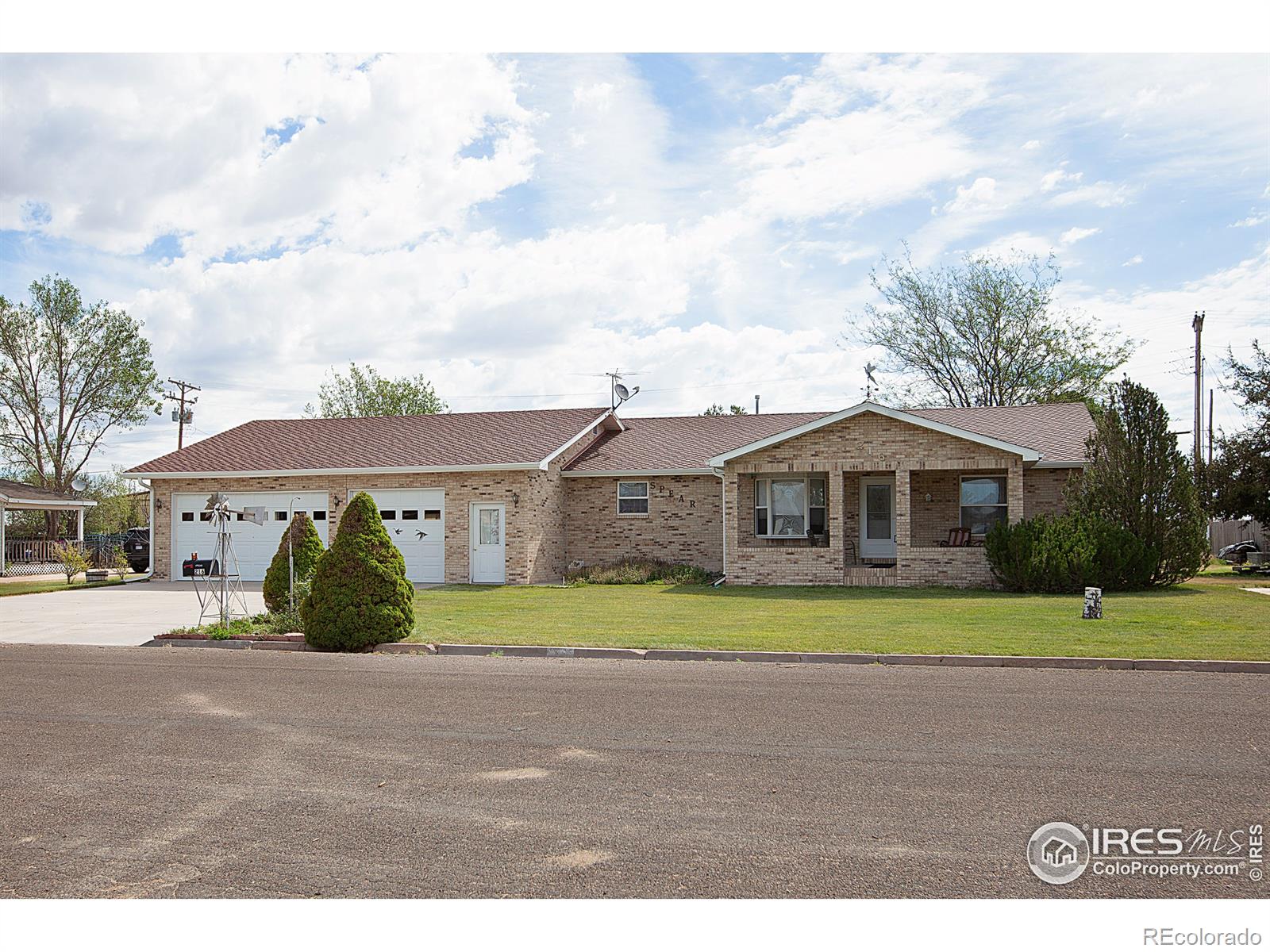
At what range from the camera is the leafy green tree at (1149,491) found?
20.4m

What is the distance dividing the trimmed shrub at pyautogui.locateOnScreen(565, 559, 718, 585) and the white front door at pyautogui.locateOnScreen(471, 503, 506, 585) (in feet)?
5.88

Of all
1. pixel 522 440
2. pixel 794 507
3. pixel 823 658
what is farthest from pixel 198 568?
pixel 823 658

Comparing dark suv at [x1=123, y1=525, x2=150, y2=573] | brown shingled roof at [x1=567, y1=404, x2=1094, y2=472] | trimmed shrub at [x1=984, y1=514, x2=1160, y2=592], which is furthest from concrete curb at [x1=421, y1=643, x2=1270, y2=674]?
dark suv at [x1=123, y1=525, x2=150, y2=573]

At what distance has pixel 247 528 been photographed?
2788cm

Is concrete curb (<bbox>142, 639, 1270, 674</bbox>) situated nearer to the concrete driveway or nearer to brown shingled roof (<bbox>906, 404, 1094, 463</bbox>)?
the concrete driveway

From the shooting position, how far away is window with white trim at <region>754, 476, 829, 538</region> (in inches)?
994

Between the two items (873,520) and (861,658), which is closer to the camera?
(861,658)

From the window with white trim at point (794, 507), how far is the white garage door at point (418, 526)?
8.15 meters

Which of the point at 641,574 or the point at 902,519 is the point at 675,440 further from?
the point at 902,519

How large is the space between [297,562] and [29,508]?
24.5 metres

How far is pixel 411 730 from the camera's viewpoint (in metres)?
8.18

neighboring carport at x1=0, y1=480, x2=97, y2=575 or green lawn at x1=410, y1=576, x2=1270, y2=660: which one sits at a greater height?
neighboring carport at x1=0, y1=480, x2=97, y2=575

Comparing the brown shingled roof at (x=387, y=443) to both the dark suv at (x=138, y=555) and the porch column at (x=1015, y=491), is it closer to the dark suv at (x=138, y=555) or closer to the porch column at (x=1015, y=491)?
the dark suv at (x=138, y=555)

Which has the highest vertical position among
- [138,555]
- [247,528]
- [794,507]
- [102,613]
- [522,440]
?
[522,440]
